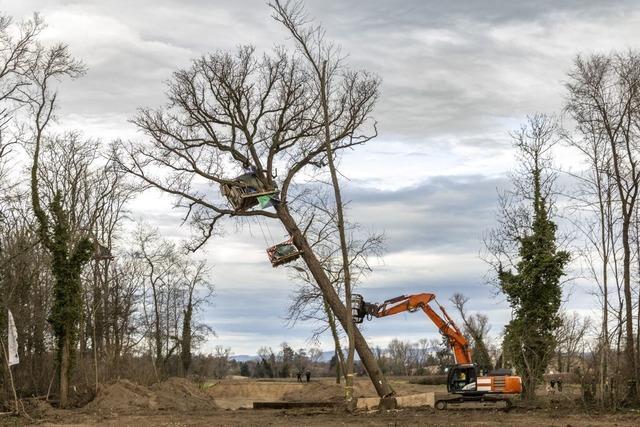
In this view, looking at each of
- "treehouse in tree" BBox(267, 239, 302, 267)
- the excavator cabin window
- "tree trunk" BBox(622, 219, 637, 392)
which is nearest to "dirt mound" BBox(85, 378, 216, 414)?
"treehouse in tree" BBox(267, 239, 302, 267)

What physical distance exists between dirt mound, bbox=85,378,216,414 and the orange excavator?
30.7ft

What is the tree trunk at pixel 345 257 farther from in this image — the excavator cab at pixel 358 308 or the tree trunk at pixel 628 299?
the tree trunk at pixel 628 299

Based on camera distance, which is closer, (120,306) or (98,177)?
(98,177)

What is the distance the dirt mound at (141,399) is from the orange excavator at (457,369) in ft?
30.7

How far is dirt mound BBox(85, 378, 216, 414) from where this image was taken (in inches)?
1243

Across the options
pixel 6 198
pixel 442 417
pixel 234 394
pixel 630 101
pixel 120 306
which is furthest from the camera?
pixel 234 394

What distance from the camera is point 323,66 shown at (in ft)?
87.8

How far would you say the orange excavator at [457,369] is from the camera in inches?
1099

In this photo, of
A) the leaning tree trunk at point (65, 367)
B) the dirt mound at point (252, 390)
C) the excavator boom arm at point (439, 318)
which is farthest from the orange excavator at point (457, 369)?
the dirt mound at point (252, 390)

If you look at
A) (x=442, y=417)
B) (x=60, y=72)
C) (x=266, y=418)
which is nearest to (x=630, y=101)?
(x=442, y=417)

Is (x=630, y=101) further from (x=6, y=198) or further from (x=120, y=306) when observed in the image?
(x=120, y=306)

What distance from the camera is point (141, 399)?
33.3 m

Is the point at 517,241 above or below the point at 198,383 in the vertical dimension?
above

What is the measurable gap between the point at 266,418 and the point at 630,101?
1550 cm
